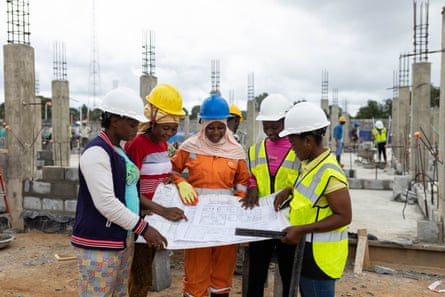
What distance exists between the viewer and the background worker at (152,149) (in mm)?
2834

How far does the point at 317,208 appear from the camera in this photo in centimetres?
214

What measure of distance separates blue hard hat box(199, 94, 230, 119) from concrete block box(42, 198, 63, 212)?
454cm

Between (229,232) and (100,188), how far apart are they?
78 centimetres

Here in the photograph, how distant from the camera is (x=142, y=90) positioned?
11594 mm

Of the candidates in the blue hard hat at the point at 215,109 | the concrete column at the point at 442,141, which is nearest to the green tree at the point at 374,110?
the concrete column at the point at 442,141

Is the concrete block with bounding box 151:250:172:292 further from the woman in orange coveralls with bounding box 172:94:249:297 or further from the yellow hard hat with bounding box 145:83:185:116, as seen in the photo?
the yellow hard hat with bounding box 145:83:185:116

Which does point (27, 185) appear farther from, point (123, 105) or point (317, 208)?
point (317, 208)

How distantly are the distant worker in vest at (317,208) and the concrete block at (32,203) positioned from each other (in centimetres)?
560

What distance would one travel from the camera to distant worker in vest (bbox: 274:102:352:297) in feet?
6.82

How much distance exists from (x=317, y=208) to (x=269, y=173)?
80 cm

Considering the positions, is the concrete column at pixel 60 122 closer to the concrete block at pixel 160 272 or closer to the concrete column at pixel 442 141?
the concrete block at pixel 160 272

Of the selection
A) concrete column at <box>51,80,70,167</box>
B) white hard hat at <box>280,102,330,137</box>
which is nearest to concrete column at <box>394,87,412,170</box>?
concrete column at <box>51,80,70,167</box>

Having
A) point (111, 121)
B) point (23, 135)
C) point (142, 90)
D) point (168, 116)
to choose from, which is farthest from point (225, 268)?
point (142, 90)

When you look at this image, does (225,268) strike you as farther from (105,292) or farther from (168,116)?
(168,116)
